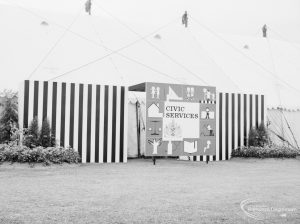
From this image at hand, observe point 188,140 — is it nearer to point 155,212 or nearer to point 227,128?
point 227,128

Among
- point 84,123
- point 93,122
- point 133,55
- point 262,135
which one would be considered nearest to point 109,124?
point 93,122

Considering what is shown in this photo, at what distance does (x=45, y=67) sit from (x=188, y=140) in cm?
595

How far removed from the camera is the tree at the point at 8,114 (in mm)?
13648

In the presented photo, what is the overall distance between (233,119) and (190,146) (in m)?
3.21

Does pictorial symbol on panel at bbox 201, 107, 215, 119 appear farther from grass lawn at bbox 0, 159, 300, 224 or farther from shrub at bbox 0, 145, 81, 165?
shrub at bbox 0, 145, 81, 165

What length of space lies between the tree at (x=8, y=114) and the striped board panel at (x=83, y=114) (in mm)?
617

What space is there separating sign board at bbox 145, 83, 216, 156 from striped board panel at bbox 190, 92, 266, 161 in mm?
1460

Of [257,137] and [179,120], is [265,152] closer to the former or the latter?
[257,137]

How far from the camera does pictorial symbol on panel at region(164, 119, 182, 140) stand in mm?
13820

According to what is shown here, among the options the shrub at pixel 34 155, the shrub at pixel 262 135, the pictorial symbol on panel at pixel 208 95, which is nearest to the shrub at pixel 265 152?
the shrub at pixel 262 135

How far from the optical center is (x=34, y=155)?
11.9 m

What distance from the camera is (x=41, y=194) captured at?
23.9ft

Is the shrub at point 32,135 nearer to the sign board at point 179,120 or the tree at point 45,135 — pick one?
the tree at point 45,135

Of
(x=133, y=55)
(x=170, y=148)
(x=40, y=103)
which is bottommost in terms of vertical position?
(x=170, y=148)
